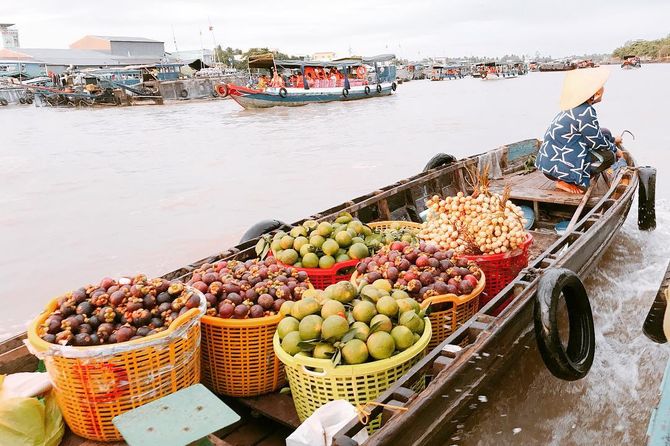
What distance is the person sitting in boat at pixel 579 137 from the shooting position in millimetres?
5391

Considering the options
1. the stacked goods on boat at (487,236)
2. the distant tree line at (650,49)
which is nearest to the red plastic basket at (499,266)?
the stacked goods on boat at (487,236)

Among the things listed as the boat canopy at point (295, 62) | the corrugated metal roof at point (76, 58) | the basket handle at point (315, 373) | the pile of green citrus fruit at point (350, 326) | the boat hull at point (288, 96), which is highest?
the corrugated metal roof at point (76, 58)

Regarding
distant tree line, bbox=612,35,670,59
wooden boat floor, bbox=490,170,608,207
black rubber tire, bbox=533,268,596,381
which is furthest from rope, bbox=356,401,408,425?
distant tree line, bbox=612,35,670,59

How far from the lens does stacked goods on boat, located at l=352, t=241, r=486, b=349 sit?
2.75 m

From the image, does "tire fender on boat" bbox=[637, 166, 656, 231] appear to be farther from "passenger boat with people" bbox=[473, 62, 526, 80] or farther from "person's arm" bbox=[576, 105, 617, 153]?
"passenger boat with people" bbox=[473, 62, 526, 80]

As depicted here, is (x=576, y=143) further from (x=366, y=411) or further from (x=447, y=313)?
(x=366, y=411)

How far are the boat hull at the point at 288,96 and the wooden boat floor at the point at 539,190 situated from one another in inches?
842

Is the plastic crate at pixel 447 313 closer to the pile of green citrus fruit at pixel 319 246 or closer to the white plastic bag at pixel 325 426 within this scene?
the pile of green citrus fruit at pixel 319 246

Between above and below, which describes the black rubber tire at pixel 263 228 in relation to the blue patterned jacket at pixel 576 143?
below

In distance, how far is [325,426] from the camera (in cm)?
199

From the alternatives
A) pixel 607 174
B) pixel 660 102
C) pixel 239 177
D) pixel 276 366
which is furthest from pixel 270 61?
pixel 276 366

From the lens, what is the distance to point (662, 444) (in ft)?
4.86

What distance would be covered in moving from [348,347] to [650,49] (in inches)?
4597

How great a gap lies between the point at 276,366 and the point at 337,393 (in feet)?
1.78
